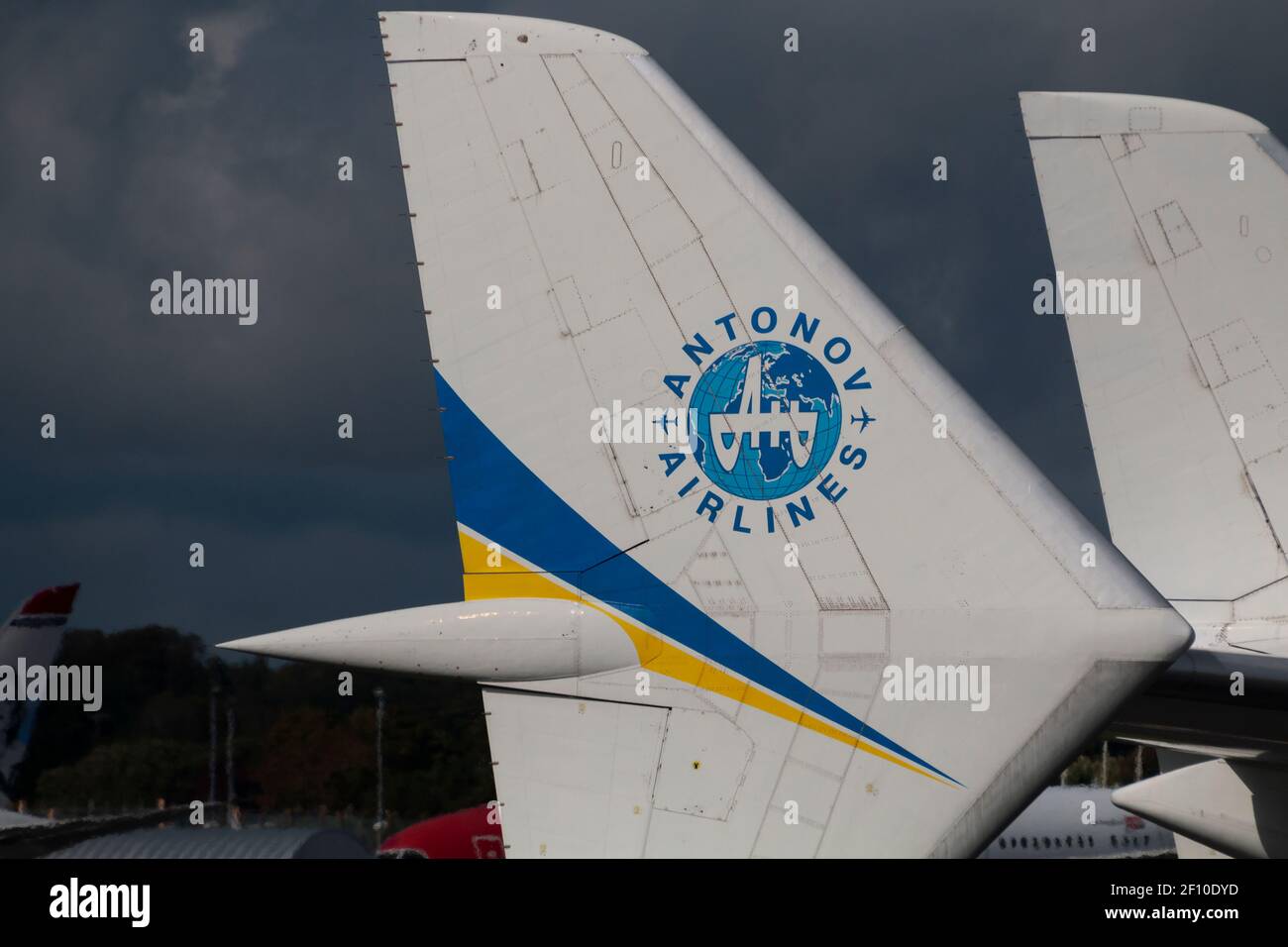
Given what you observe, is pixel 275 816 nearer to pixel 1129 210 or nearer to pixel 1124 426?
pixel 1124 426

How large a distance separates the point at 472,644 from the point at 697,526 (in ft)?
3.75

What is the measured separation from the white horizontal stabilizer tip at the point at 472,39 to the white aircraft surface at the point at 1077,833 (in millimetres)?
23808

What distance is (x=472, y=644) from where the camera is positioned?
6258 millimetres

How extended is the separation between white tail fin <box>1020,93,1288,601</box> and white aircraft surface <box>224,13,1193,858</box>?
5610 millimetres

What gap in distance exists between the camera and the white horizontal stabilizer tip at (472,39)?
6719mm

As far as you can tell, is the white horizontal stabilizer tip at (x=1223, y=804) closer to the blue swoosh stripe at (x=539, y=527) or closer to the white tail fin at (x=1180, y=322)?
the white tail fin at (x=1180, y=322)

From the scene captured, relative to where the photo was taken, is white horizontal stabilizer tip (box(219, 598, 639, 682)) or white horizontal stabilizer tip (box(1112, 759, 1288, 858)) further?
white horizontal stabilizer tip (box(1112, 759, 1288, 858))

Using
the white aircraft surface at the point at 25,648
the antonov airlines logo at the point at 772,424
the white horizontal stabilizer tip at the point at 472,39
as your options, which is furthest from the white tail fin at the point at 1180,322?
the white aircraft surface at the point at 25,648

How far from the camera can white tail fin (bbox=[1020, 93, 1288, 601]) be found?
11266mm

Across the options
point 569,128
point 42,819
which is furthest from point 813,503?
point 42,819

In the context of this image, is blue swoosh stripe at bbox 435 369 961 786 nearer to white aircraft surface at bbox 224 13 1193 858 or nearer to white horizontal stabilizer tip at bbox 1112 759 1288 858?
white aircraft surface at bbox 224 13 1193 858

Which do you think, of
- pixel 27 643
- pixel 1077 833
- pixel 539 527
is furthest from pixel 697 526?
pixel 1077 833

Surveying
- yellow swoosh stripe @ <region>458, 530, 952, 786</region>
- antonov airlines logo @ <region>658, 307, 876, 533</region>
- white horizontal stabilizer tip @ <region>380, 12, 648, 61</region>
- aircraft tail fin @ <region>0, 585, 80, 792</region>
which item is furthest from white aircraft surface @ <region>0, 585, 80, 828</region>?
antonov airlines logo @ <region>658, 307, 876, 533</region>

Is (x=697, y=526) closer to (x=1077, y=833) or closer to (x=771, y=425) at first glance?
(x=771, y=425)
